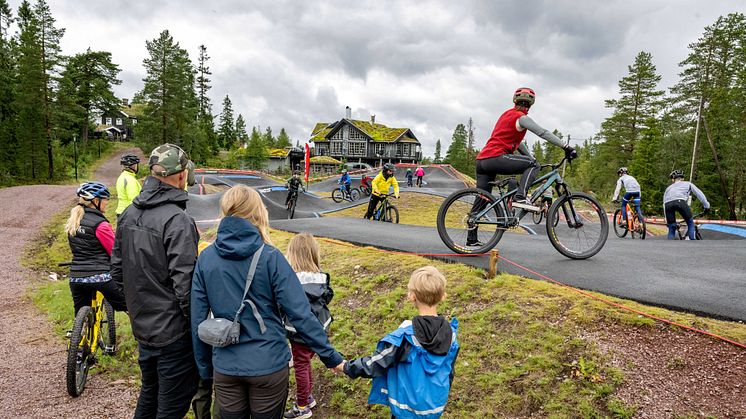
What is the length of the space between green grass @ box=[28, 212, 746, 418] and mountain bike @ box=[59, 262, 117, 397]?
44cm

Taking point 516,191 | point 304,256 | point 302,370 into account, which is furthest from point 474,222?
point 302,370

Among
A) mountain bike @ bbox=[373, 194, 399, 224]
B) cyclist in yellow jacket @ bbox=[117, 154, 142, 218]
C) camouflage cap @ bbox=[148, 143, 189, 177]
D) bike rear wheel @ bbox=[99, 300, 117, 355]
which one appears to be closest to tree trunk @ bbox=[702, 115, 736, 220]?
mountain bike @ bbox=[373, 194, 399, 224]

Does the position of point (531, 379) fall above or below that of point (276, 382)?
below

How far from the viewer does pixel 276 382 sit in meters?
2.54

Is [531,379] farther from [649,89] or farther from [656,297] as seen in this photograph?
[649,89]

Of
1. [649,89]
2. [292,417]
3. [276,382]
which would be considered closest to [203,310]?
[276,382]

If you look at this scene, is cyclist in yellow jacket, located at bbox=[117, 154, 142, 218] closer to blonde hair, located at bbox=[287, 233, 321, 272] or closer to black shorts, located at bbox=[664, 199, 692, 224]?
blonde hair, located at bbox=[287, 233, 321, 272]

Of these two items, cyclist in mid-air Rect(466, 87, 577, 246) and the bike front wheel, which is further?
the bike front wheel

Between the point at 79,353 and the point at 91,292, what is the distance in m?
0.71

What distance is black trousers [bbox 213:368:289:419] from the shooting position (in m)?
2.50

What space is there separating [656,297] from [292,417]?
421 centimetres

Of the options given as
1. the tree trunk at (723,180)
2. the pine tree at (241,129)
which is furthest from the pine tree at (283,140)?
the tree trunk at (723,180)

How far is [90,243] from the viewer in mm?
4547

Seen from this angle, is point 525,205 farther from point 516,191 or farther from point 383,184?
point 383,184
